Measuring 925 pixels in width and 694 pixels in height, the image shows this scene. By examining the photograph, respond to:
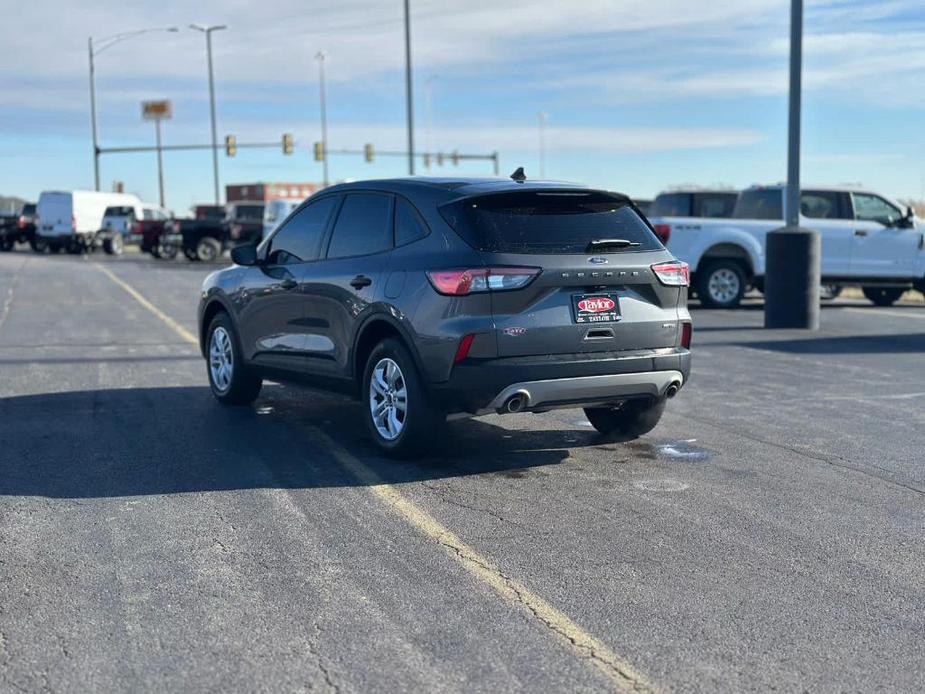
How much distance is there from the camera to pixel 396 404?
7.29 meters

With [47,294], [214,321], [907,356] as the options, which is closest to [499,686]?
[214,321]

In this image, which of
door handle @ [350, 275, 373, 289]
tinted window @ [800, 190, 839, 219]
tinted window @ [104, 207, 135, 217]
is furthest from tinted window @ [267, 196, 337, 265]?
tinted window @ [104, 207, 135, 217]

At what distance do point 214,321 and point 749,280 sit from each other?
→ 39.0 feet

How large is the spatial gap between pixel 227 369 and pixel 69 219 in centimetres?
4183

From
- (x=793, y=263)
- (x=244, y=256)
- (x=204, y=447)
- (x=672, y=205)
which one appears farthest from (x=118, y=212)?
(x=204, y=447)

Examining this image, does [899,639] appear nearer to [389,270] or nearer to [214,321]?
[389,270]

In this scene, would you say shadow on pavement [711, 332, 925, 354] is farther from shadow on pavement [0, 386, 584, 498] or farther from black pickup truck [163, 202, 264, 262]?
black pickup truck [163, 202, 264, 262]

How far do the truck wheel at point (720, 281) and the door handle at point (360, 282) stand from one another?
41.2ft

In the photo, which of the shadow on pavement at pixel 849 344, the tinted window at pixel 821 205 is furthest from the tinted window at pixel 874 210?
the shadow on pavement at pixel 849 344

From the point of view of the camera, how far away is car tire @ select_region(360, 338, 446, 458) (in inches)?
276

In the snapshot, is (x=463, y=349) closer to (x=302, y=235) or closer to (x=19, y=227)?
(x=302, y=235)

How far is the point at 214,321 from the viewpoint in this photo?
32.7ft

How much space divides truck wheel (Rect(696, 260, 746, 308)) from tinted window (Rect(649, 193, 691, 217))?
72.9 inches

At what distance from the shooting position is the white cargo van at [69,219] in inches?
1921
